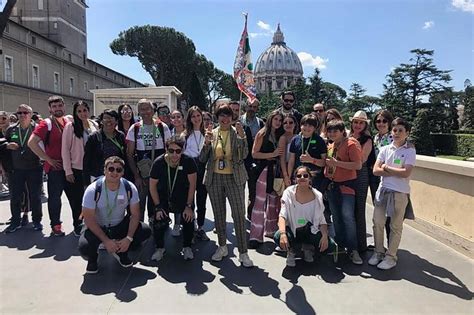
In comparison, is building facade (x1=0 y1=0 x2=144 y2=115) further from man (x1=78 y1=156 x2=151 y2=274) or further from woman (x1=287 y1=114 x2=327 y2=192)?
woman (x1=287 y1=114 x2=327 y2=192)

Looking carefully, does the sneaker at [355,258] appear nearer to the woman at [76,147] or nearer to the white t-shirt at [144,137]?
the white t-shirt at [144,137]

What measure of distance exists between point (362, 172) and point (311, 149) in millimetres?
692

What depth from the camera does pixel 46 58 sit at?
39438 mm

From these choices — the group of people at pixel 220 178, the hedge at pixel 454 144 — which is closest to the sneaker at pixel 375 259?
the group of people at pixel 220 178

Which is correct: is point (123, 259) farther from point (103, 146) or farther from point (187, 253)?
point (103, 146)

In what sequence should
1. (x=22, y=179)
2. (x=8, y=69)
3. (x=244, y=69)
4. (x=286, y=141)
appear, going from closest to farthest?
(x=286, y=141) < (x=22, y=179) < (x=244, y=69) < (x=8, y=69)

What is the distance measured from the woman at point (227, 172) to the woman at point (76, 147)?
1.88 metres

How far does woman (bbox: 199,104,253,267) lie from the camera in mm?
4324

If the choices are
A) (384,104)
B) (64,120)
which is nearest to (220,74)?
(384,104)

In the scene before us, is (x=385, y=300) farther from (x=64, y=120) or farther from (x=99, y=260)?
(x=64, y=120)

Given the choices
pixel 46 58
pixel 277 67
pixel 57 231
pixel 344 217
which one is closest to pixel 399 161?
pixel 344 217

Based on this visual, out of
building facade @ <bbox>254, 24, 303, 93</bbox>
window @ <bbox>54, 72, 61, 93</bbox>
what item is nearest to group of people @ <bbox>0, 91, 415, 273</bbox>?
window @ <bbox>54, 72, 61, 93</bbox>

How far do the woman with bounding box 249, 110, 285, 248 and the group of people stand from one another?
0.01m

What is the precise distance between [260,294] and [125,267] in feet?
5.04
